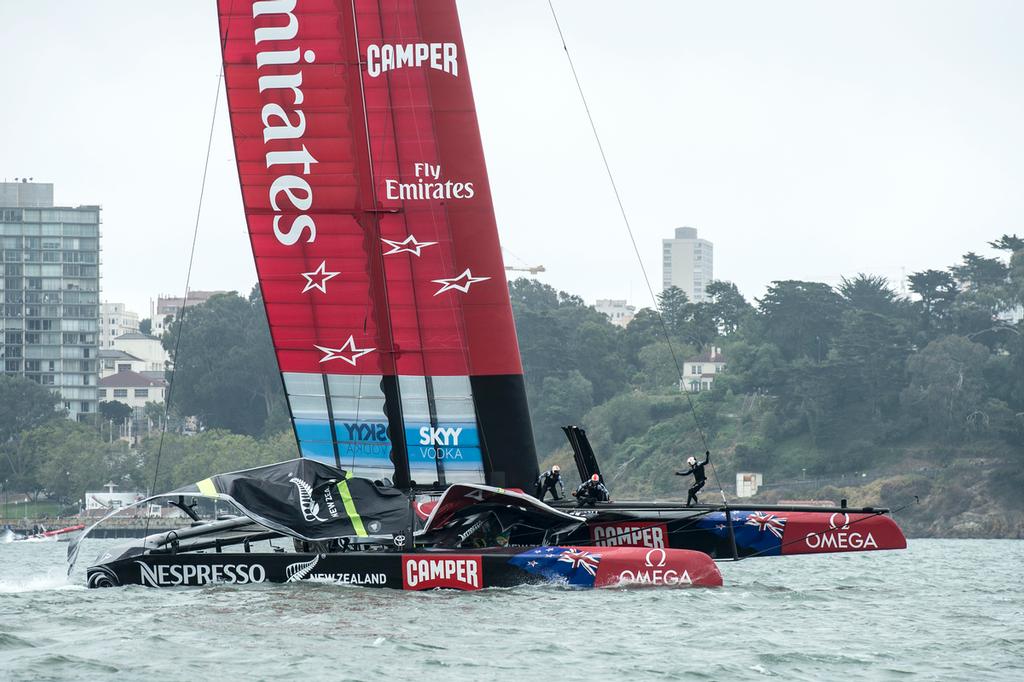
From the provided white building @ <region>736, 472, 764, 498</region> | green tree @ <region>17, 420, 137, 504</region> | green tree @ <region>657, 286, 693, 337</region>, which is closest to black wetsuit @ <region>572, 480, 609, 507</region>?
white building @ <region>736, 472, 764, 498</region>

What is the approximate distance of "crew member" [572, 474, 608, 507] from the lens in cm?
1811

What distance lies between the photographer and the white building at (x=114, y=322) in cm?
14877

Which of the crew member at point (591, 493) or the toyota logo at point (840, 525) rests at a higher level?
the crew member at point (591, 493)

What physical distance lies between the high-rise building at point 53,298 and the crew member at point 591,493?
8415cm

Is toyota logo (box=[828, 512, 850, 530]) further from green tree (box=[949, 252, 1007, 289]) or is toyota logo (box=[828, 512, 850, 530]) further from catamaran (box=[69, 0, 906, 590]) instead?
green tree (box=[949, 252, 1007, 289])

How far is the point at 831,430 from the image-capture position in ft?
217

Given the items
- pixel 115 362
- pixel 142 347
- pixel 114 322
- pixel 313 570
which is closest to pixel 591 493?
pixel 313 570

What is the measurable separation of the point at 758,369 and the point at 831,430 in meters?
5.98

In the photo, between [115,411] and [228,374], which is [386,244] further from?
[115,411]

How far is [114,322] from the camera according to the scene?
503 ft

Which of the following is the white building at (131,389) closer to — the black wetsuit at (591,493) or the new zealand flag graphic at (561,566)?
the black wetsuit at (591,493)

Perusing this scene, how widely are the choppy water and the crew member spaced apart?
1768 mm

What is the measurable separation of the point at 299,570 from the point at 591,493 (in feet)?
11.5

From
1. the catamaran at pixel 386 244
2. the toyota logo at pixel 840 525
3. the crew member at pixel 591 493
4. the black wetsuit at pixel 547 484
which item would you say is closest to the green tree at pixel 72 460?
the catamaran at pixel 386 244
